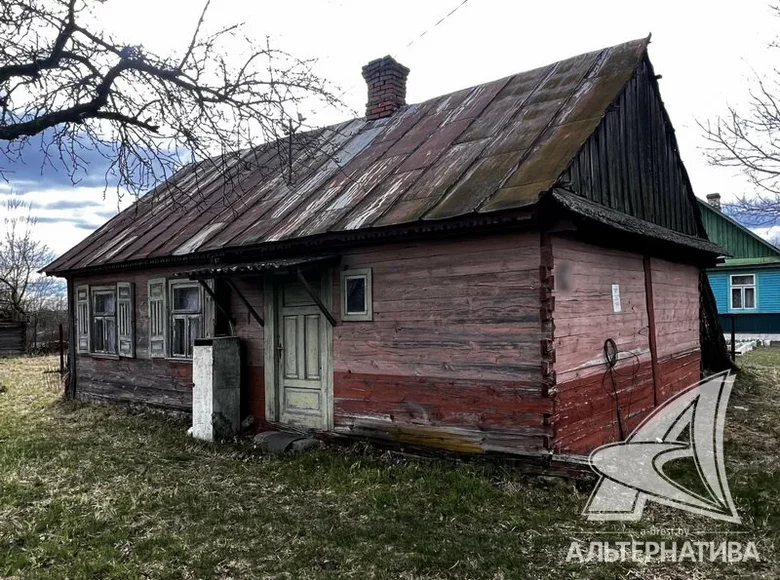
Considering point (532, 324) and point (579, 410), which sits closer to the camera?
point (532, 324)

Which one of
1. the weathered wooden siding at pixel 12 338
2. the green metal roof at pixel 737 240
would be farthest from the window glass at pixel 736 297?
the weathered wooden siding at pixel 12 338

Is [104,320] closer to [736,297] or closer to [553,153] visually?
[553,153]

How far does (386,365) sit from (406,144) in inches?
152

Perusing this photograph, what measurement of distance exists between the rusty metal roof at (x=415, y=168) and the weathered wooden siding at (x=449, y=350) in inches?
22.1

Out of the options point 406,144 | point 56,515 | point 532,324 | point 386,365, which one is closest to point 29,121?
point 56,515

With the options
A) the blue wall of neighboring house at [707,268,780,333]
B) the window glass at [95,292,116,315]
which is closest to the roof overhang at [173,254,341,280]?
the window glass at [95,292,116,315]

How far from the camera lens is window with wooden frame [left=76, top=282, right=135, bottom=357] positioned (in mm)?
11430

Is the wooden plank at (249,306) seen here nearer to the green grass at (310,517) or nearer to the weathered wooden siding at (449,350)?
the weathered wooden siding at (449,350)

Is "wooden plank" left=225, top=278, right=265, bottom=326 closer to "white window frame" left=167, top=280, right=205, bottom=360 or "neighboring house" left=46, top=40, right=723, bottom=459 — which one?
"neighboring house" left=46, top=40, right=723, bottom=459

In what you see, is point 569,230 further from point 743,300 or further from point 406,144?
point 743,300

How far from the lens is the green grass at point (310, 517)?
4305 mm

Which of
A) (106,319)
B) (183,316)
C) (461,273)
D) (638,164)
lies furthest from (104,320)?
(638,164)

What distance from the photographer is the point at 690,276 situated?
36.1 ft

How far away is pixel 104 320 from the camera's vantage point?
12.2m
